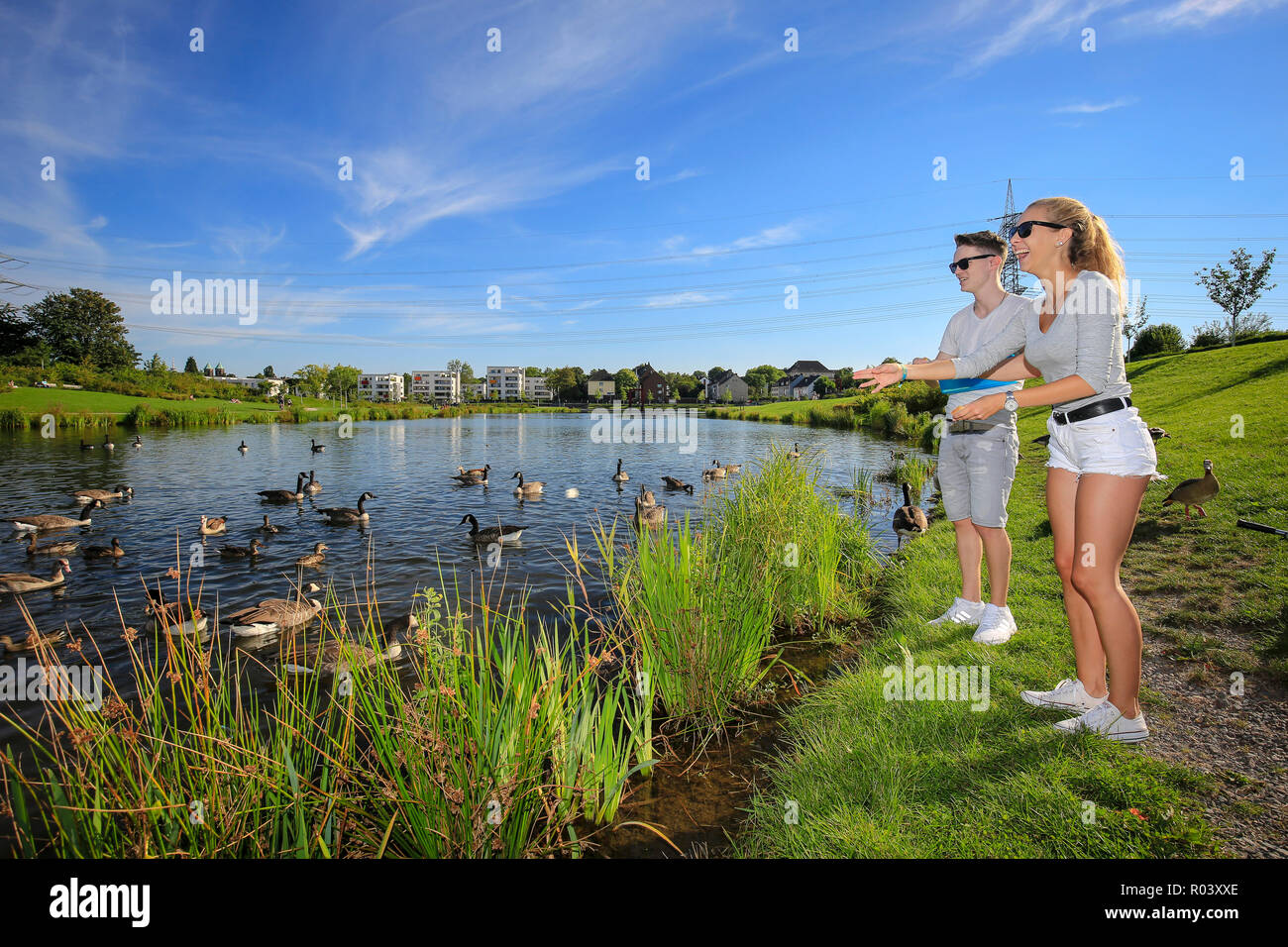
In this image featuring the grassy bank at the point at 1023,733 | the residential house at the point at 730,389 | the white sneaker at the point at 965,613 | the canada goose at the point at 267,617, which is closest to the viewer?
the grassy bank at the point at 1023,733

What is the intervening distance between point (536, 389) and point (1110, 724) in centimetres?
19496

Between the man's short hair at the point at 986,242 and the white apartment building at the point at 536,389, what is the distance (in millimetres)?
176569

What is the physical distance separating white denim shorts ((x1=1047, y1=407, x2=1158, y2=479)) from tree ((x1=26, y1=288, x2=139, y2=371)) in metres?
93.2

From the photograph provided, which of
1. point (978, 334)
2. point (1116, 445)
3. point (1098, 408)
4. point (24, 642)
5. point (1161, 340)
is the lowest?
point (24, 642)

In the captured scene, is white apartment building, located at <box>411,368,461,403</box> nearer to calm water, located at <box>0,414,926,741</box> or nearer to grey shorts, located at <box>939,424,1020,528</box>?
calm water, located at <box>0,414,926,741</box>

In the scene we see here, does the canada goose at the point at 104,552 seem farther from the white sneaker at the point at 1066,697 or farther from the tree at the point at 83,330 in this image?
A: the tree at the point at 83,330

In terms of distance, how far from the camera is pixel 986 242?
4.81 m

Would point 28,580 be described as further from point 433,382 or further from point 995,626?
point 433,382

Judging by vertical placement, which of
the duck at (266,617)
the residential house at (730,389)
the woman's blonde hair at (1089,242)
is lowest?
the duck at (266,617)

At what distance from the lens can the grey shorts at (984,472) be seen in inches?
187

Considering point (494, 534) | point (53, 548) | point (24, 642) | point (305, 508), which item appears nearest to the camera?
point (24, 642)

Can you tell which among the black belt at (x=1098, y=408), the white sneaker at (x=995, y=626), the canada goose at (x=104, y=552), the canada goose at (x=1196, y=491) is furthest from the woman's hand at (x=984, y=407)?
the canada goose at (x=104, y=552)

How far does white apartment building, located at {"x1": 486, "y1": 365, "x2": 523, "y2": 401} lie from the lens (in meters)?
189

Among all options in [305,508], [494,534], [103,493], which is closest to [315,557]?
[494,534]
